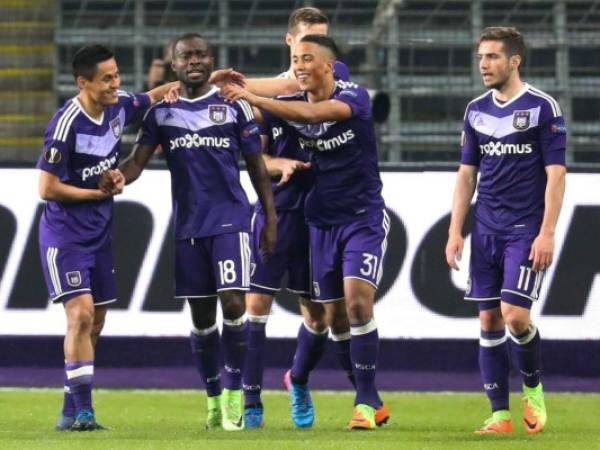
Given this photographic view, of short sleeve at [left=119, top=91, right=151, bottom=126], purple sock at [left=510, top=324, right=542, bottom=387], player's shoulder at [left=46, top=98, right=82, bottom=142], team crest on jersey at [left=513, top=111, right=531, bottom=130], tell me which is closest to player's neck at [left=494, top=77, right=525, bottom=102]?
team crest on jersey at [left=513, top=111, right=531, bottom=130]

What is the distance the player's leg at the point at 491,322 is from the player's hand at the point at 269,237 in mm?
1108

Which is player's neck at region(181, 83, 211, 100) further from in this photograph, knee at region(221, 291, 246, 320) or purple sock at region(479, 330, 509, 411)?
purple sock at region(479, 330, 509, 411)

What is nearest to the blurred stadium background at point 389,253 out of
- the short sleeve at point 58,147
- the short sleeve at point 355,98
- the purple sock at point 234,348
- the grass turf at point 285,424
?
the grass turf at point 285,424

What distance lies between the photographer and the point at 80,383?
338 inches

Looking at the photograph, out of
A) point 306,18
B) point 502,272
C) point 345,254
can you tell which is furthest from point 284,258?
point 306,18

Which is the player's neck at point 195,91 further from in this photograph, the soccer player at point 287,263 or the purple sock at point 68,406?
the purple sock at point 68,406

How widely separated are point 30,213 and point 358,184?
3985 millimetres

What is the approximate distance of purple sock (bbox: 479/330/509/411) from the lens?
8.73m

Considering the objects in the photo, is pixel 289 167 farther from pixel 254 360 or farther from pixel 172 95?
pixel 254 360

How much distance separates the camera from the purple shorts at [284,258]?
923cm

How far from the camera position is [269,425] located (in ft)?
30.9

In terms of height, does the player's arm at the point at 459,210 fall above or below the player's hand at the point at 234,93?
below

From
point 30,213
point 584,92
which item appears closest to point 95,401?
point 30,213

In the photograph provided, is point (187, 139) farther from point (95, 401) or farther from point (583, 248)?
point (583, 248)
